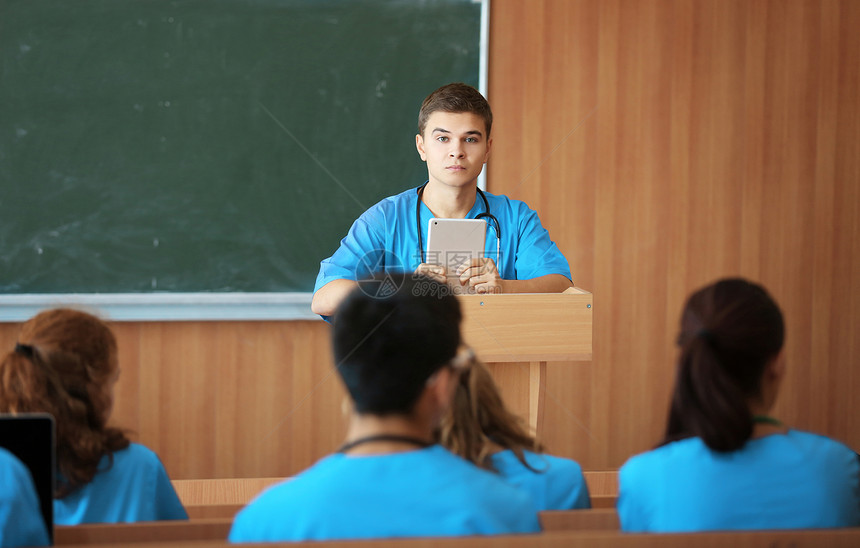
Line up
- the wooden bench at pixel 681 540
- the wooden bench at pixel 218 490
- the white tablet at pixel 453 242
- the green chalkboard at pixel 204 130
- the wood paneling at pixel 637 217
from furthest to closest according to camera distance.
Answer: the wood paneling at pixel 637 217 < the green chalkboard at pixel 204 130 < the wooden bench at pixel 218 490 < the white tablet at pixel 453 242 < the wooden bench at pixel 681 540

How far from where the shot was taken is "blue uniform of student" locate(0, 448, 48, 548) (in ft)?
3.21

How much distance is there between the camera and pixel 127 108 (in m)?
3.20

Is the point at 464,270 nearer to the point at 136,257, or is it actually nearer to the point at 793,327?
the point at 136,257

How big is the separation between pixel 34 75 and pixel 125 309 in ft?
3.33

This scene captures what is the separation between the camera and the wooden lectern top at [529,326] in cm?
194

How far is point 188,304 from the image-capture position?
331cm

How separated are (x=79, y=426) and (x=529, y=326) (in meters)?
1.08

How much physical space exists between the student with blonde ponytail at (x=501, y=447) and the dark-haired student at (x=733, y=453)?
0.15 meters

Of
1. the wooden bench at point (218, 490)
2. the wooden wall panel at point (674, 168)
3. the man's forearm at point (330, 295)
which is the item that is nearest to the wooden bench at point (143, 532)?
the man's forearm at point (330, 295)

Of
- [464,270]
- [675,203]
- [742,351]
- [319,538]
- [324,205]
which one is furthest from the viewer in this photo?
[675,203]

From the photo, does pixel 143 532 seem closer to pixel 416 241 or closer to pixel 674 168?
pixel 416 241

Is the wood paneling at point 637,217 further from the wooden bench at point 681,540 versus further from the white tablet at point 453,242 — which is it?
the wooden bench at point 681,540

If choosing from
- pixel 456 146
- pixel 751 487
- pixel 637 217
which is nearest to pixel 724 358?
pixel 751 487

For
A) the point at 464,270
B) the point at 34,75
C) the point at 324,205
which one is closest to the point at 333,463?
the point at 464,270
